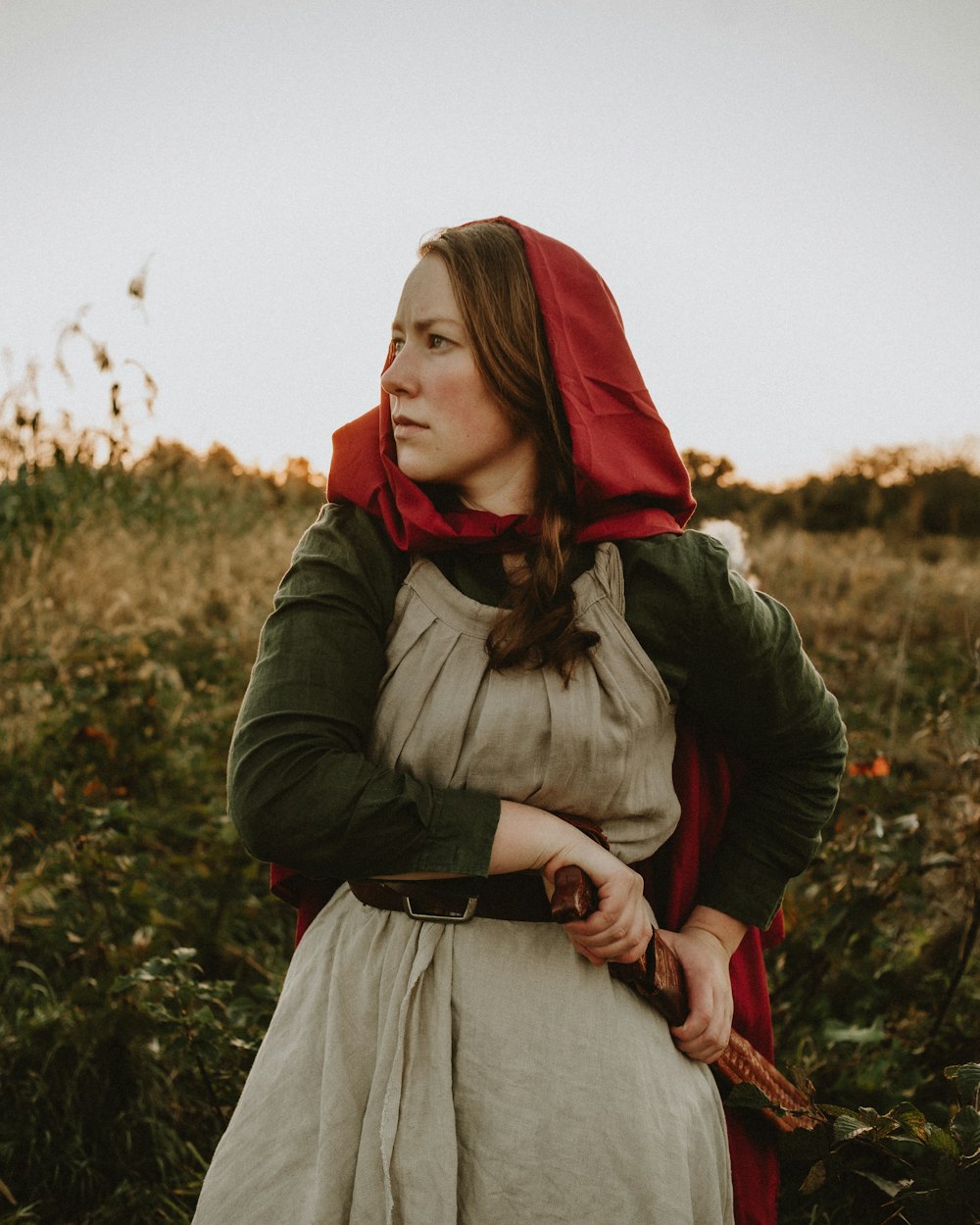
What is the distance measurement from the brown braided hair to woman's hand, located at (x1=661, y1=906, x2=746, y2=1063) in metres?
0.52

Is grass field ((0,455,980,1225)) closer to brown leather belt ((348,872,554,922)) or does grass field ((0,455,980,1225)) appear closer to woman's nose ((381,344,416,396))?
brown leather belt ((348,872,554,922))

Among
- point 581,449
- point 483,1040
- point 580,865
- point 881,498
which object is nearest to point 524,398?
point 581,449

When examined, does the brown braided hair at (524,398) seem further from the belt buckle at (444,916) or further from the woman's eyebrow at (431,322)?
the belt buckle at (444,916)

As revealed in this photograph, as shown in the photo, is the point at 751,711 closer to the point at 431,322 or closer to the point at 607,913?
the point at 607,913

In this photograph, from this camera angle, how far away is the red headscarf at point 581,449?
133 cm

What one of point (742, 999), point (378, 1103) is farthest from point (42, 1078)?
point (742, 999)

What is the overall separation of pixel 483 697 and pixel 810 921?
67.3 inches

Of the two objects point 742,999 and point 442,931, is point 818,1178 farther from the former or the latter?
point 442,931

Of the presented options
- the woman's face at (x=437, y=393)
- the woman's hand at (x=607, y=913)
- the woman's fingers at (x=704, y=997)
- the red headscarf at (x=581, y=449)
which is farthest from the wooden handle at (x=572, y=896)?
the woman's face at (x=437, y=393)

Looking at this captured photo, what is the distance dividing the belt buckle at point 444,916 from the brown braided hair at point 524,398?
33 cm

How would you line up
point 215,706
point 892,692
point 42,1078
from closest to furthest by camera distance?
1. point 42,1078
2. point 215,706
3. point 892,692

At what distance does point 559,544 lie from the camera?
1.34 metres

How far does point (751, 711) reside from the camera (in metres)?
1.39

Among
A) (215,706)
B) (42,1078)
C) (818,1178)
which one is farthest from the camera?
(215,706)
